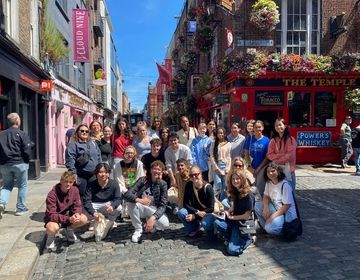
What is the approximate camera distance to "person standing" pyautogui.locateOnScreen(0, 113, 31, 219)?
7168 millimetres

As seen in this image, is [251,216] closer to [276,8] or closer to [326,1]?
[276,8]

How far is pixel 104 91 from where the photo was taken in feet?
155

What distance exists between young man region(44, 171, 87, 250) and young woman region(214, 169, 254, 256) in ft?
6.20

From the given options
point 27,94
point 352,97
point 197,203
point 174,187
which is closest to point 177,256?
point 197,203

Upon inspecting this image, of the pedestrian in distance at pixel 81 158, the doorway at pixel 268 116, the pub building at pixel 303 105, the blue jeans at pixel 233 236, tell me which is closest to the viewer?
the blue jeans at pixel 233 236

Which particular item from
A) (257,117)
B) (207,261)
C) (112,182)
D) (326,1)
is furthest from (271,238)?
(326,1)

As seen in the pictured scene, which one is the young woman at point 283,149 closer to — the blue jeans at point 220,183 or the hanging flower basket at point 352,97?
the blue jeans at point 220,183

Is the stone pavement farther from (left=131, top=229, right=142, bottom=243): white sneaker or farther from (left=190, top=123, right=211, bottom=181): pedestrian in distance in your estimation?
(left=190, top=123, right=211, bottom=181): pedestrian in distance

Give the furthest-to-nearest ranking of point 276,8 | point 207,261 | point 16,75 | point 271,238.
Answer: point 276,8 → point 16,75 → point 271,238 → point 207,261

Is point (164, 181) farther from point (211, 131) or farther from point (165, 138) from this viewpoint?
point (211, 131)

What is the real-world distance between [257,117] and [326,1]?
5439 mm

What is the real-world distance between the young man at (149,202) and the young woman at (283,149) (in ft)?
6.72

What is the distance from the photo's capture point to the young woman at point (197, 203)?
5786mm

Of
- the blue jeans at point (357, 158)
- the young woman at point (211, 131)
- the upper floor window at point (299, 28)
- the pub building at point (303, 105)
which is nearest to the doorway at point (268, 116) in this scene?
the pub building at point (303, 105)
